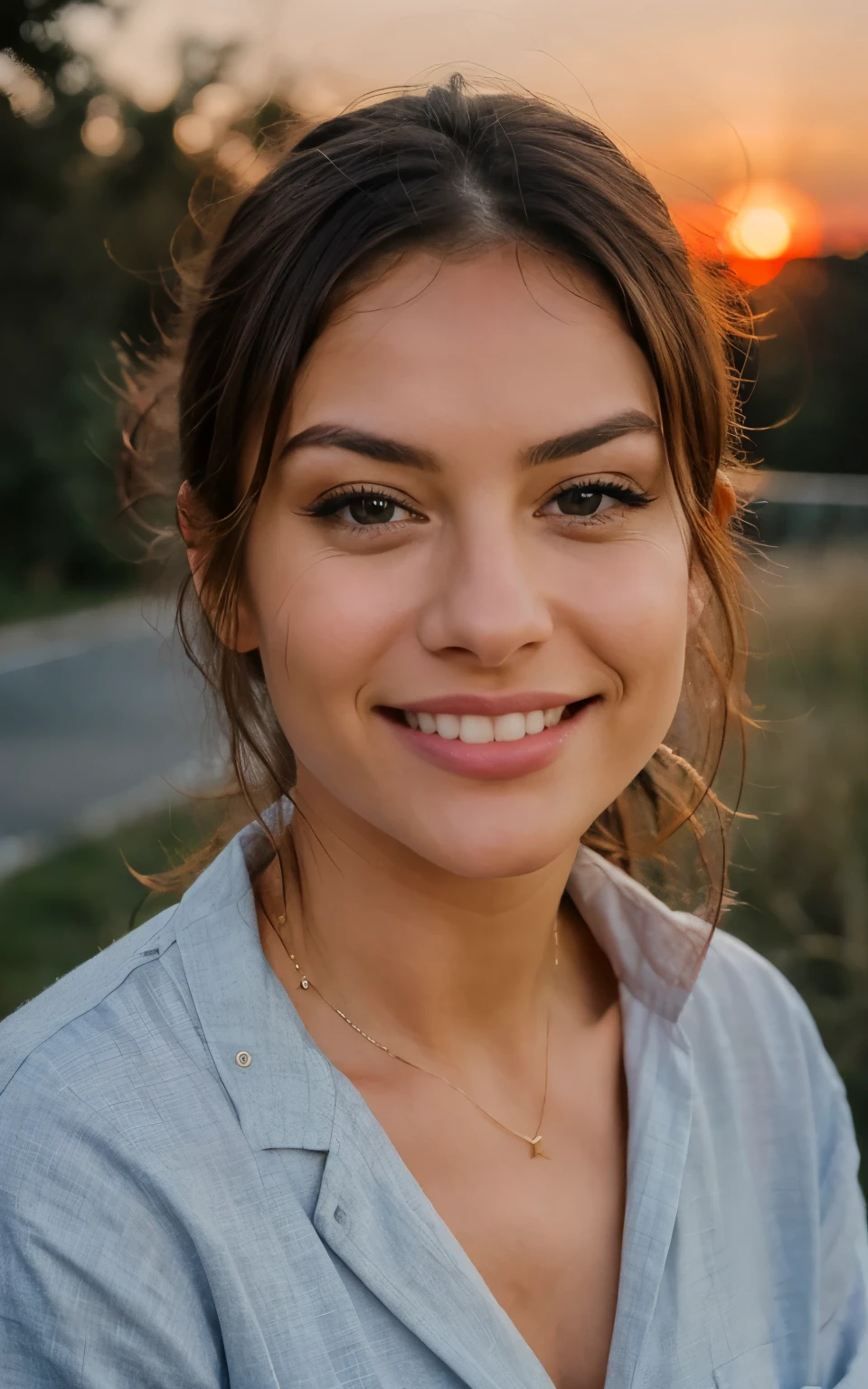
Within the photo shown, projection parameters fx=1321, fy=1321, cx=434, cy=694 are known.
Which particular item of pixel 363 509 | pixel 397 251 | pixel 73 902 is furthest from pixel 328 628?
pixel 73 902

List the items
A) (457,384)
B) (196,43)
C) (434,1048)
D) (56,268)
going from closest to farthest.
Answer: (457,384)
(434,1048)
(196,43)
(56,268)

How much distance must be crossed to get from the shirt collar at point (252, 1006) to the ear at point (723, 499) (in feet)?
1.92

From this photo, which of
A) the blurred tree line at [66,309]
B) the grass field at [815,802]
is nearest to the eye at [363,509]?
the grass field at [815,802]

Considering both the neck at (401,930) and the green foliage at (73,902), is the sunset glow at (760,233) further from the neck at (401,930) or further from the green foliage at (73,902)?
the green foliage at (73,902)

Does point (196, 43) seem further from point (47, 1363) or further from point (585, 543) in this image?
point (47, 1363)

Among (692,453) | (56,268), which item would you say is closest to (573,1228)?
(692,453)

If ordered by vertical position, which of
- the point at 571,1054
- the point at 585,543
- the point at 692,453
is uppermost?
the point at 692,453

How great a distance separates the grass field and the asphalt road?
2361mm

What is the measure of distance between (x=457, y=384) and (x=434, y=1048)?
2.71ft

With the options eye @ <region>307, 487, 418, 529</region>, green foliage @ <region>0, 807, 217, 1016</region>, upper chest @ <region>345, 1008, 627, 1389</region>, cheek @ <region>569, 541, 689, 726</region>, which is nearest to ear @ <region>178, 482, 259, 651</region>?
eye @ <region>307, 487, 418, 529</region>

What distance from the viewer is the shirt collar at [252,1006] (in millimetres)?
1407

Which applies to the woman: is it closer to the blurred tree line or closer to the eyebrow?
the eyebrow

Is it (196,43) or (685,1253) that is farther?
(196,43)

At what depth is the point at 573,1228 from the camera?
1.62 meters
